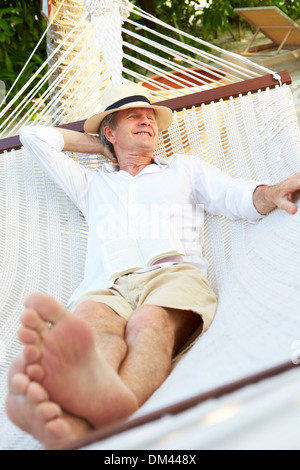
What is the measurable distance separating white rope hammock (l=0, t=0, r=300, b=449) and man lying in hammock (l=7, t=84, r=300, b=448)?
8cm

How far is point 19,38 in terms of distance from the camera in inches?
248

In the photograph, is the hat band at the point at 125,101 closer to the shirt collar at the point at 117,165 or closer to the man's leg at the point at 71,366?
the shirt collar at the point at 117,165

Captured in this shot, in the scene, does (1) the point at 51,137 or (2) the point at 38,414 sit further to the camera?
(1) the point at 51,137

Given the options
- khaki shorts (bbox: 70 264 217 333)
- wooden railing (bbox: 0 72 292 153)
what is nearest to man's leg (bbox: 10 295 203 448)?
khaki shorts (bbox: 70 264 217 333)

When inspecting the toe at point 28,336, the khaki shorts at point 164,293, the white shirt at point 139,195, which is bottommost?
the khaki shorts at point 164,293

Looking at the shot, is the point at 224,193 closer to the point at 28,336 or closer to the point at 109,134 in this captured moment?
the point at 109,134

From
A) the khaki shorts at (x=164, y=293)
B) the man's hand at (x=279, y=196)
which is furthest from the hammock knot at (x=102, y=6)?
the khaki shorts at (x=164, y=293)

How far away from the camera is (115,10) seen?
8.84ft

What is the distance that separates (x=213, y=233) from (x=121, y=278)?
45 cm

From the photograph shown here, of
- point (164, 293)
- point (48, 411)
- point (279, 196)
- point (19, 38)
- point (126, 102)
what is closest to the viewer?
point (48, 411)

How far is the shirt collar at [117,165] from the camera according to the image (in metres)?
2.18

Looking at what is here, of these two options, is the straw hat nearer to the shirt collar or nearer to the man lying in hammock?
the man lying in hammock

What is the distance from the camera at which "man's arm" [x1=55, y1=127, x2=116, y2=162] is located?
2285 millimetres

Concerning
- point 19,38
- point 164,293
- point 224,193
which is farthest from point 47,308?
point 19,38
